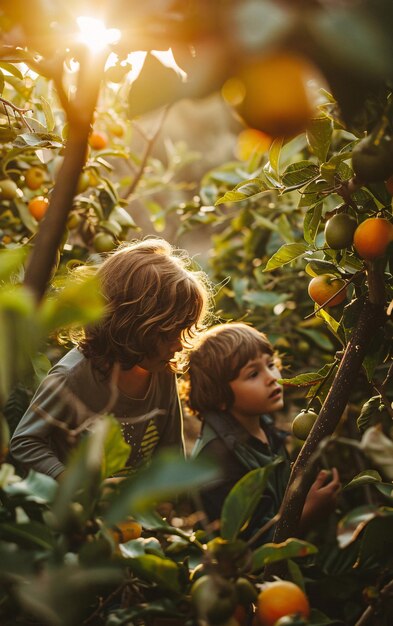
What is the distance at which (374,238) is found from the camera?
0.79m

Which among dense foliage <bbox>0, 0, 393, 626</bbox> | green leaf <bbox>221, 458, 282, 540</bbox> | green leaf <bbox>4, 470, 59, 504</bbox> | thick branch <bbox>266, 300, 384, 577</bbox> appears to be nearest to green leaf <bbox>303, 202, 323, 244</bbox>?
dense foliage <bbox>0, 0, 393, 626</bbox>

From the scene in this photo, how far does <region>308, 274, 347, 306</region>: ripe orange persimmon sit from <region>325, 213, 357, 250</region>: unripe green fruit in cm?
8

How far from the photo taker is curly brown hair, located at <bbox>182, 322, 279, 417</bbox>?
1743 mm

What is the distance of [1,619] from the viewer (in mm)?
625

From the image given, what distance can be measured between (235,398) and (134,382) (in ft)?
1.35

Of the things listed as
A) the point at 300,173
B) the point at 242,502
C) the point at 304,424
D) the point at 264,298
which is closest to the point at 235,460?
the point at 264,298

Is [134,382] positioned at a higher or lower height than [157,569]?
lower

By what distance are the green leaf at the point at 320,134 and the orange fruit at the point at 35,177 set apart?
91 centimetres

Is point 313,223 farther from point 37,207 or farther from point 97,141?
point 97,141

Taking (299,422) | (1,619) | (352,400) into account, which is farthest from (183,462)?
(352,400)

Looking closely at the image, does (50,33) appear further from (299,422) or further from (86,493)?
→ (299,422)

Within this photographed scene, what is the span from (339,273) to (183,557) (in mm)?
431

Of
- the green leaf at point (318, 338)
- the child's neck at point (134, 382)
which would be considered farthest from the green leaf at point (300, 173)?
the green leaf at point (318, 338)

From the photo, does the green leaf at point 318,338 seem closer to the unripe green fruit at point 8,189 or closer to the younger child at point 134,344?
the younger child at point 134,344
